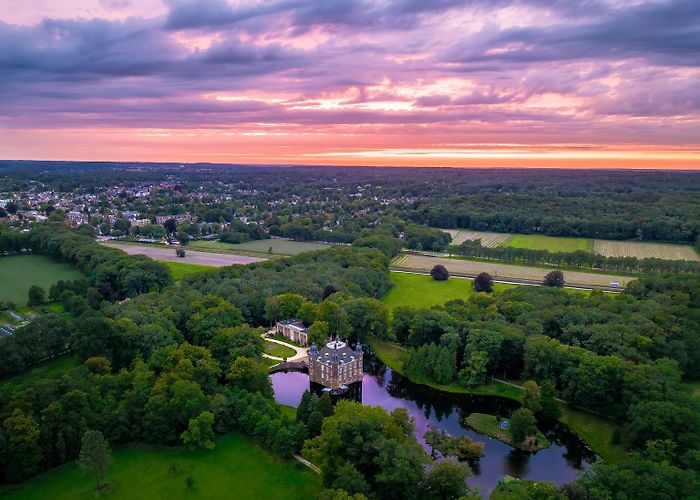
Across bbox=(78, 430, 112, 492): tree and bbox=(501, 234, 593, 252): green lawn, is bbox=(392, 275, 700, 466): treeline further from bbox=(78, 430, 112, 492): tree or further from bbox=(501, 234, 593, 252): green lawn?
bbox=(501, 234, 593, 252): green lawn

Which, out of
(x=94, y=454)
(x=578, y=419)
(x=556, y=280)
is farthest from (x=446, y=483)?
(x=556, y=280)

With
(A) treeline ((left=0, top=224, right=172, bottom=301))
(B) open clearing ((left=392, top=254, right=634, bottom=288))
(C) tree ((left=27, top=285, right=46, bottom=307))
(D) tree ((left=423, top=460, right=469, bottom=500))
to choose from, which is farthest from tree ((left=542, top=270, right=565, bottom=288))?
(C) tree ((left=27, top=285, right=46, bottom=307))

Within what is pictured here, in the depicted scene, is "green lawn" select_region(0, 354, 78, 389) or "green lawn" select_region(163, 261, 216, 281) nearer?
"green lawn" select_region(0, 354, 78, 389)

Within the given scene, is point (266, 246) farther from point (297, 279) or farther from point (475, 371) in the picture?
point (475, 371)

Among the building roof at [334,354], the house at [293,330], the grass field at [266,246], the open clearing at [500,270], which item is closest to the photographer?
the building roof at [334,354]

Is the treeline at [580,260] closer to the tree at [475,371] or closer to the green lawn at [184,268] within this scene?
the green lawn at [184,268]

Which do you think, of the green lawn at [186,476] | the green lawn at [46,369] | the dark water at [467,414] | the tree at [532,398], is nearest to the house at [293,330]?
the dark water at [467,414]

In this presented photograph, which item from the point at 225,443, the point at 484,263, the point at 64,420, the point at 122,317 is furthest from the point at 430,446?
the point at 484,263
